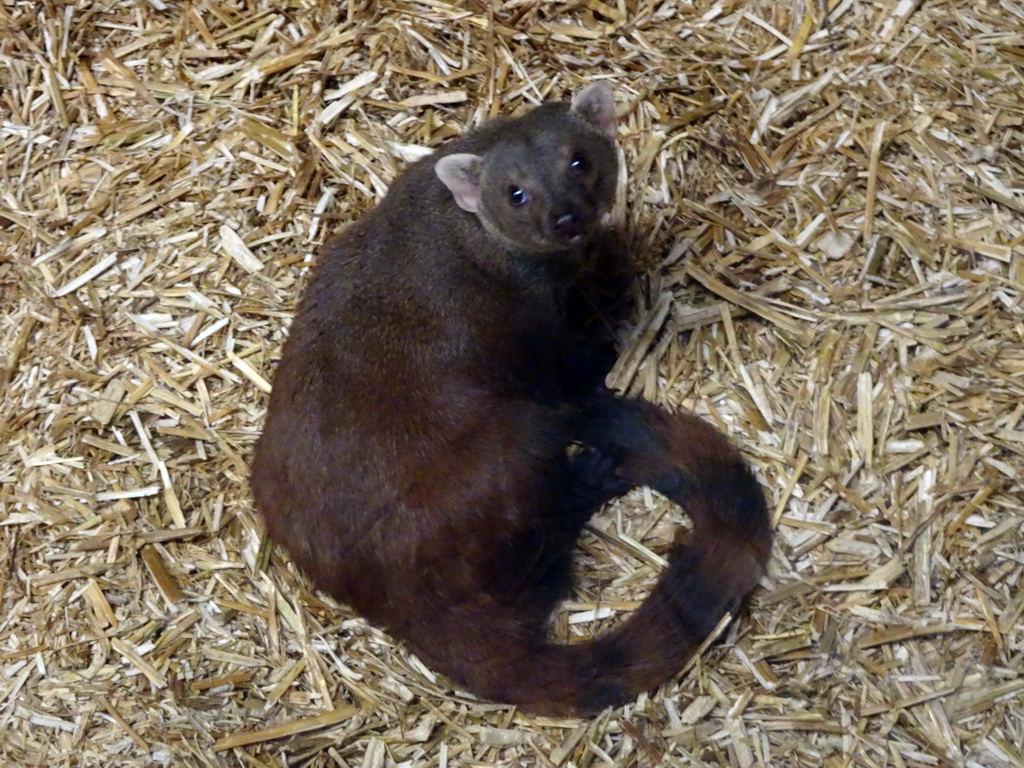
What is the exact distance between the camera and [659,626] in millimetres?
3270

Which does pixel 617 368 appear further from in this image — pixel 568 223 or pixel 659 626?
pixel 659 626

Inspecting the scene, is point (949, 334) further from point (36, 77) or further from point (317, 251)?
point (36, 77)

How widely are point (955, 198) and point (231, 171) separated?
124 inches

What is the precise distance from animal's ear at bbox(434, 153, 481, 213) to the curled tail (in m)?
1.25

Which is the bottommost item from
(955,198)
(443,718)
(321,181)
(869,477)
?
(443,718)

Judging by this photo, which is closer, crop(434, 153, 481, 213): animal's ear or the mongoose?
the mongoose

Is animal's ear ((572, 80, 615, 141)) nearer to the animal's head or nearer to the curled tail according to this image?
the animal's head

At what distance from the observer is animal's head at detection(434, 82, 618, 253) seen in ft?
11.4

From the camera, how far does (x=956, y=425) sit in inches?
136

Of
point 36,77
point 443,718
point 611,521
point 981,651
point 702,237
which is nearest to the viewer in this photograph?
point 981,651

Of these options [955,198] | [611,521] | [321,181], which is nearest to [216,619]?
[611,521]

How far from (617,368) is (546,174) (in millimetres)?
948

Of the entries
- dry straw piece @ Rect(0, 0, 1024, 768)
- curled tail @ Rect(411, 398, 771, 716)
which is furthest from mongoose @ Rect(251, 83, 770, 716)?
dry straw piece @ Rect(0, 0, 1024, 768)

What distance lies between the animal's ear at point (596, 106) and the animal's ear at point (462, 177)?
1.49ft
